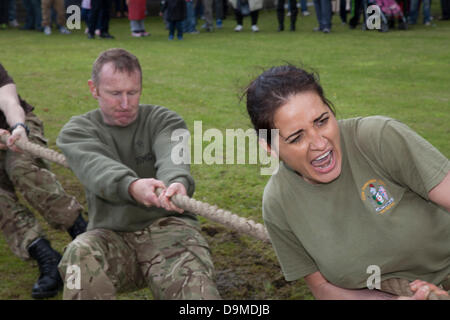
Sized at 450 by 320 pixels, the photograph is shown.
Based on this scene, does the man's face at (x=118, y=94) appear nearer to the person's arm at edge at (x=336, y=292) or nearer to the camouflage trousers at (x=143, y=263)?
the camouflage trousers at (x=143, y=263)

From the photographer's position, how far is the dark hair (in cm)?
231

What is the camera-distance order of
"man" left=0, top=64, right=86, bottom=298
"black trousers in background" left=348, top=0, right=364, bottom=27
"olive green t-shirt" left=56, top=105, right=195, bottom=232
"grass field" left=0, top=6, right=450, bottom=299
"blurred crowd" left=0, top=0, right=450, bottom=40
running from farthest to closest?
1. "black trousers in background" left=348, top=0, right=364, bottom=27
2. "blurred crowd" left=0, top=0, right=450, bottom=40
3. "grass field" left=0, top=6, right=450, bottom=299
4. "man" left=0, top=64, right=86, bottom=298
5. "olive green t-shirt" left=56, top=105, right=195, bottom=232

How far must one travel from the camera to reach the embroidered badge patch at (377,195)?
7.38 feet

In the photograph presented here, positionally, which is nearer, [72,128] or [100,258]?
[100,258]

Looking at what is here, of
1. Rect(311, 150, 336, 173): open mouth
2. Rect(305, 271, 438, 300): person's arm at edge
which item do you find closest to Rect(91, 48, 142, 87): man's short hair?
Rect(311, 150, 336, 173): open mouth

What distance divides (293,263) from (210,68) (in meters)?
8.60

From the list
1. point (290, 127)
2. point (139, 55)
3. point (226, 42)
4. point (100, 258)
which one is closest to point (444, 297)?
point (290, 127)

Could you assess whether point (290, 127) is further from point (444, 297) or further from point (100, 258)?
point (100, 258)

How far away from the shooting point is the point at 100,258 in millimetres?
3000

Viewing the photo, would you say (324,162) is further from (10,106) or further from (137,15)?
(137,15)

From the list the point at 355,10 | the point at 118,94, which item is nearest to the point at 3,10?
the point at 355,10

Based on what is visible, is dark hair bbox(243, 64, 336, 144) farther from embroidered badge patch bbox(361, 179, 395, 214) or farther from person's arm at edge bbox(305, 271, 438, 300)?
person's arm at edge bbox(305, 271, 438, 300)

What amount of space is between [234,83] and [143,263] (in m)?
6.38

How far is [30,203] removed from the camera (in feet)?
14.0
